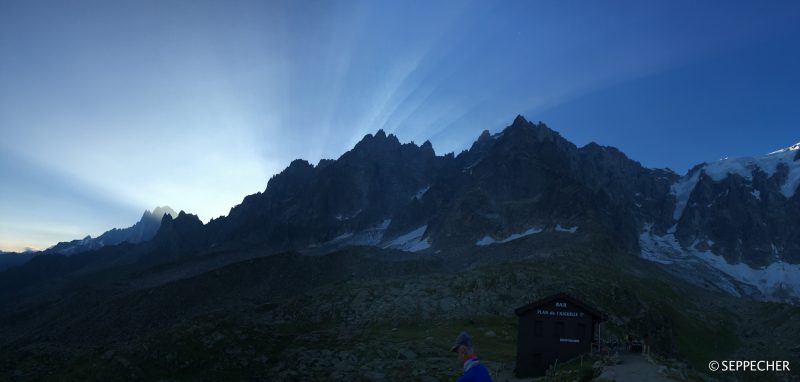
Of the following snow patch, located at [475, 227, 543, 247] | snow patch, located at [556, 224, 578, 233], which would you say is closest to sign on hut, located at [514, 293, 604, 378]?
snow patch, located at [556, 224, 578, 233]

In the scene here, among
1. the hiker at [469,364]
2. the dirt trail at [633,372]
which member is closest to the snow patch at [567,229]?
the dirt trail at [633,372]

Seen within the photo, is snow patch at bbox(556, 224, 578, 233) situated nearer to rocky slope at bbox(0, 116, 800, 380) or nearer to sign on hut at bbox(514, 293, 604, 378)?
rocky slope at bbox(0, 116, 800, 380)

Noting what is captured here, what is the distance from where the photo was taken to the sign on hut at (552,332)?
1764 inches

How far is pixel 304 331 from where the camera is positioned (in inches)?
3472

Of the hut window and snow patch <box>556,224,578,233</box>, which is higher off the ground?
snow patch <box>556,224,578,233</box>

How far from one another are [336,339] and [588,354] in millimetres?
42679

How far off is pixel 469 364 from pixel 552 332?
1516 inches

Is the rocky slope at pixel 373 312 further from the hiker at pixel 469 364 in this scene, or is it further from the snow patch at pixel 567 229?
the hiker at pixel 469 364

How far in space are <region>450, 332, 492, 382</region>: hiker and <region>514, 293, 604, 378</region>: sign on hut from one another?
122ft

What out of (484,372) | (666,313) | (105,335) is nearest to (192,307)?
(105,335)

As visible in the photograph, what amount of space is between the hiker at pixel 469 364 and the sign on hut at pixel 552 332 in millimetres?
37067

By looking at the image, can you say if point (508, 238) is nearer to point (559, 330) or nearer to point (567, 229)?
point (567, 229)

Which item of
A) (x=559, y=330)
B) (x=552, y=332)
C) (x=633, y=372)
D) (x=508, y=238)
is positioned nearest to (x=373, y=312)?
(x=552, y=332)

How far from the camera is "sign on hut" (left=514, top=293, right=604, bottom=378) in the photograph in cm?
4481
